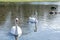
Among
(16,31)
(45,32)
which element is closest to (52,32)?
(45,32)

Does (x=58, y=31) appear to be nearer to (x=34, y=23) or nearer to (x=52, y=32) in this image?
(x=52, y=32)

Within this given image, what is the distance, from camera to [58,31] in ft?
56.6

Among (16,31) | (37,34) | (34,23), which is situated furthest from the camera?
(34,23)

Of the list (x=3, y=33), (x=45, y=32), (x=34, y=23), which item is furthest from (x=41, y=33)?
(x=34, y=23)

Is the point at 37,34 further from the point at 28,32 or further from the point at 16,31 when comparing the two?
the point at 16,31

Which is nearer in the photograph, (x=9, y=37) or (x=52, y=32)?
(x=9, y=37)

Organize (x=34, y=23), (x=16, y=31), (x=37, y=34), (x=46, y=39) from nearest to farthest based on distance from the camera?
(x=16, y=31) < (x=46, y=39) < (x=37, y=34) < (x=34, y=23)

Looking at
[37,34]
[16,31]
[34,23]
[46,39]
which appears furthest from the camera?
[34,23]

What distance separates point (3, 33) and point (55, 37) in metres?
3.66

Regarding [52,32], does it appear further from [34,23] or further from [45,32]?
[34,23]

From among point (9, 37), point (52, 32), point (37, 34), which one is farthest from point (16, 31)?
point (52, 32)

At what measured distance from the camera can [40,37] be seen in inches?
609

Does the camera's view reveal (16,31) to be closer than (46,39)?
Yes

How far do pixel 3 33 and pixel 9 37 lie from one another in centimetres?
177
